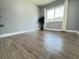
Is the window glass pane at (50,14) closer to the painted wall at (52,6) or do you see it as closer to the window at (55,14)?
the window at (55,14)

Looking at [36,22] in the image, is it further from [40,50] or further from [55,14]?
[40,50]

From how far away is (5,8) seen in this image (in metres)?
Answer: 3.45

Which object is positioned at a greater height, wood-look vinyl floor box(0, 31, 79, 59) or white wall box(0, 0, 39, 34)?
white wall box(0, 0, 39, 34)

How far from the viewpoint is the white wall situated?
3472mm

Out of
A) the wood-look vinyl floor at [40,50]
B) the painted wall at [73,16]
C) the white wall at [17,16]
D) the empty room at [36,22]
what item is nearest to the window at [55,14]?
the empty room at [36,22]

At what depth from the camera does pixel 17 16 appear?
161 inches

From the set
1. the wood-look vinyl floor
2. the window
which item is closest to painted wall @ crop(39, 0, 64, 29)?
the window

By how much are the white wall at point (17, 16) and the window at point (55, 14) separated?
1344mm

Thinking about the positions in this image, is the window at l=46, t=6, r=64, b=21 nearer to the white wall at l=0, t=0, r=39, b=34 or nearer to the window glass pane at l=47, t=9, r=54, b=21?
the window glass pane at l=47, t=9, r=54, b=21

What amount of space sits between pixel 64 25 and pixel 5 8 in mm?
3855

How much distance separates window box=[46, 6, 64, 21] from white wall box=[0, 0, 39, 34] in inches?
52.9

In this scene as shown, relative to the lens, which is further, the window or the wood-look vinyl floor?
the window

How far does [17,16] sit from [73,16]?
11.8ft

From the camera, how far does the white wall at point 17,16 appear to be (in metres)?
3.47
